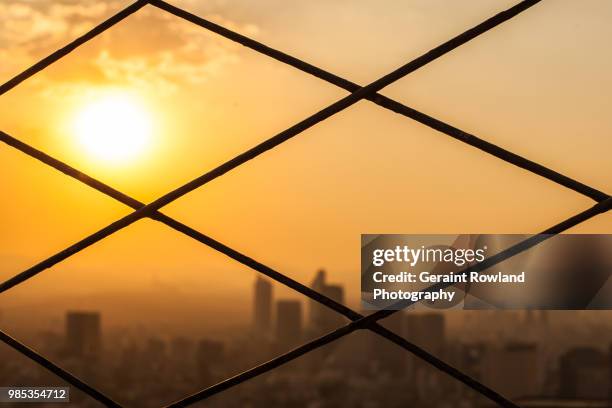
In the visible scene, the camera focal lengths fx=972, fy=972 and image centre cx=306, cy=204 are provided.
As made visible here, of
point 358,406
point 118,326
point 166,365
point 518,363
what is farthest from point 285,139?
point 358,406

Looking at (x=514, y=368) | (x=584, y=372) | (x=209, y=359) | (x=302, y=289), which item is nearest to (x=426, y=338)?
(x=514, y=368)

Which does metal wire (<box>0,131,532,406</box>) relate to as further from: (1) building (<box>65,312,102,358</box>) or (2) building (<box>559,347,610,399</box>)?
(2) building (<box>559,347,610,399</box>)

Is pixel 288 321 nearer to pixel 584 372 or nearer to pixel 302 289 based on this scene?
pixel 584 372

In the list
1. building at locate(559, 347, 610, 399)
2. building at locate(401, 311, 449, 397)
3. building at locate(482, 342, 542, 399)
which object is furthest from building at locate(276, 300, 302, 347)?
building at locate(559, 347, 610, 399)

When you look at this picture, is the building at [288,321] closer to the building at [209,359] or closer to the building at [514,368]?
the building at [209,359]

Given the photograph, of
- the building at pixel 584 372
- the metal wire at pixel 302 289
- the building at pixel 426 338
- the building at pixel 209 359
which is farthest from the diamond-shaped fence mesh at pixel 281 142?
the building at pixel 426 338

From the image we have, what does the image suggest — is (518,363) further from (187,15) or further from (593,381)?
(187,15)
